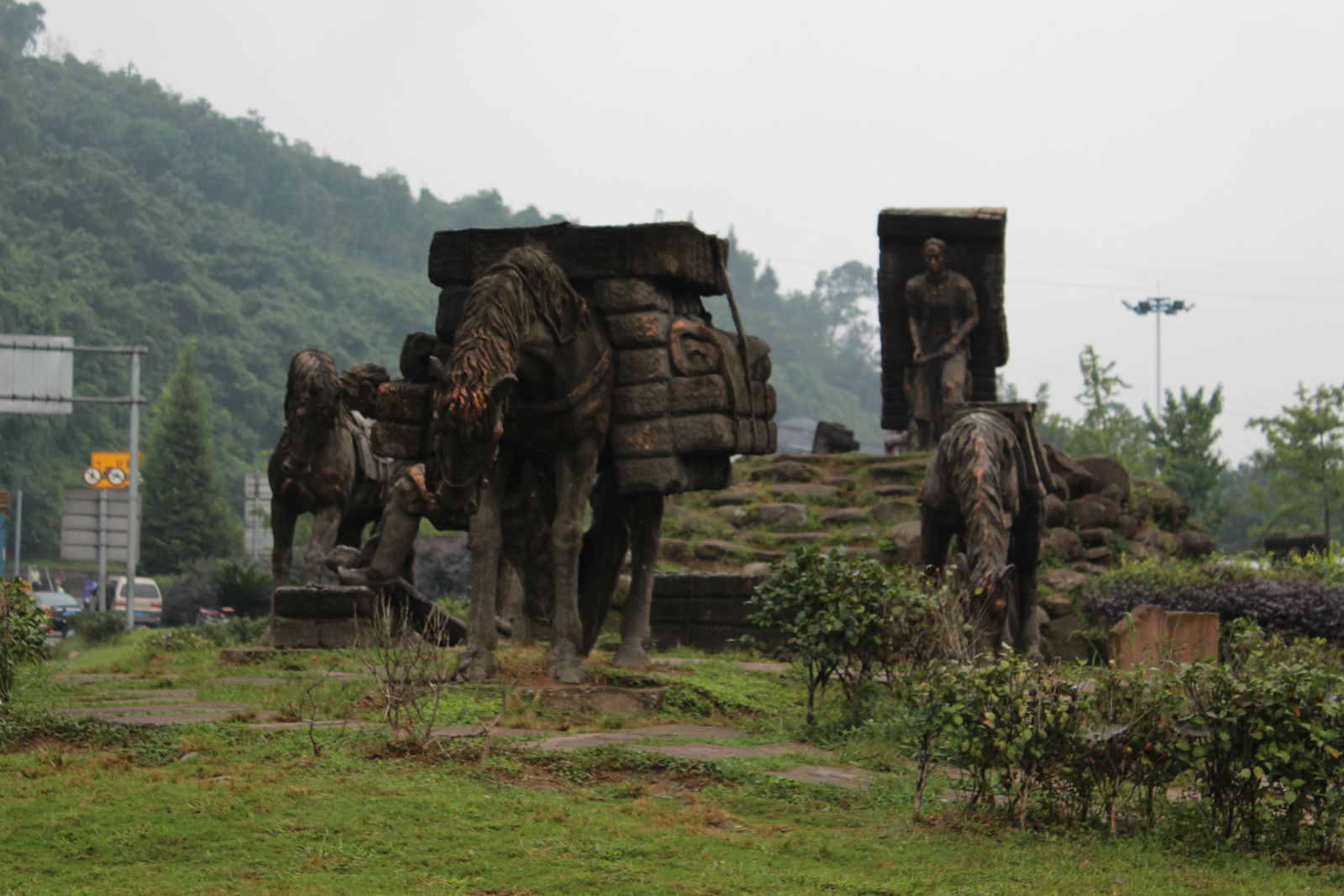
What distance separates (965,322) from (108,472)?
22649 mm

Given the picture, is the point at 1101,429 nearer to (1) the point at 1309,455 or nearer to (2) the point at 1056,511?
(1) the point at 1309,455

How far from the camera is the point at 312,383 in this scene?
1097 centimetres

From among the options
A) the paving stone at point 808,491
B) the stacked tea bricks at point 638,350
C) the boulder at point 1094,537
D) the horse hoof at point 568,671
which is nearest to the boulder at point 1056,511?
the boulder at point 1094,537

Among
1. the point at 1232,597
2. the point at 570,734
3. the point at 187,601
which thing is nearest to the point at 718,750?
the point at 570,734

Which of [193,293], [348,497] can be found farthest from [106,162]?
[348,497]

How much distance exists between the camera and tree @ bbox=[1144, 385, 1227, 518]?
33.0 meters

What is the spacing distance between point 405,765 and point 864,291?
143071 mm

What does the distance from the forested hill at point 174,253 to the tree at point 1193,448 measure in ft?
144

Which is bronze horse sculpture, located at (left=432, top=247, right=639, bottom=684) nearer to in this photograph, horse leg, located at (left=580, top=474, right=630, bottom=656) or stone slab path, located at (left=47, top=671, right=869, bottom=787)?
horse leg, located at (left=580, top=474, right=630, bottom=656)

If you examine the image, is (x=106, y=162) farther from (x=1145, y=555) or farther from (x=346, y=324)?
(x=1145, y=555)

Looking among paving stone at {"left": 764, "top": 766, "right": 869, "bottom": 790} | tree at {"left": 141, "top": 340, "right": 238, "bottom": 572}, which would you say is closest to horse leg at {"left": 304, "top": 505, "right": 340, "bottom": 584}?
paving stone at {"left": 764, "top": 766, "right": 869, "bottom": 790}

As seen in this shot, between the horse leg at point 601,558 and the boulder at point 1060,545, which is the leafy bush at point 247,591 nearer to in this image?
the boulder at point 1060,545

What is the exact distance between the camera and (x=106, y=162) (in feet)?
263

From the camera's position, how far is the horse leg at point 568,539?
7.46m
